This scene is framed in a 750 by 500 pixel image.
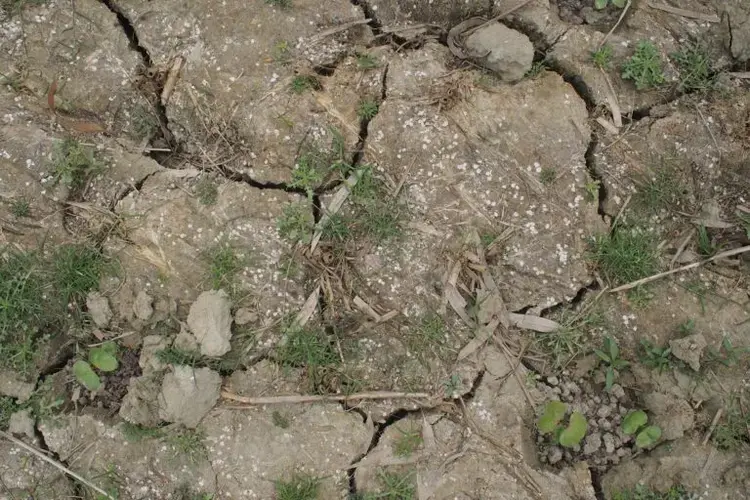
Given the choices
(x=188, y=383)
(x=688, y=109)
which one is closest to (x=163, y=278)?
(x=188, y=383)

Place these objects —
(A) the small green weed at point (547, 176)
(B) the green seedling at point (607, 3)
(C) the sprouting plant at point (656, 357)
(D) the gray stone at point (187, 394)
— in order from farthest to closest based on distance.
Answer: (B) the green seedling at point (607, 3)
(A) the small green weed at point (547, 176)
(C) the sprouting plant at point (656, 357)
(D) the gray stone at point (187, 394)

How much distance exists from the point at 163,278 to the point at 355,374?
108 centimetres

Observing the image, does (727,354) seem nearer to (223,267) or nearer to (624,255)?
(624,255)

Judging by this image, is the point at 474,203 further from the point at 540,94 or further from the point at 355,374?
the point at 355,374

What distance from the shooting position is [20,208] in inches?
142

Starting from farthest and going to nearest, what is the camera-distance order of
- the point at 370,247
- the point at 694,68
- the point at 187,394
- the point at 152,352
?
1. the point at 694,68
2. the point at 370,247
3. the point at 152,352
4. the point at 187,394

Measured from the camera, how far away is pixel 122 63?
3.73 metres

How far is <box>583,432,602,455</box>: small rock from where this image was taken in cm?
346

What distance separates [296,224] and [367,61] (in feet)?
3.03

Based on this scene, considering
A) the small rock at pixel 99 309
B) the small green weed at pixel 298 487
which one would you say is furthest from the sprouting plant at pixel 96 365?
the small green weed at pixel 298 487

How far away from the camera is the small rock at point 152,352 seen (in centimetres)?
346

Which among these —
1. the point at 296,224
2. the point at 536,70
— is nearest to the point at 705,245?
the point at 536,70

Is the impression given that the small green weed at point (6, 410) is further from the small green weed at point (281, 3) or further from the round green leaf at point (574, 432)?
the round green leaf at point (574, 432)

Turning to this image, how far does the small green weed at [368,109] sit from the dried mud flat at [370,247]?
0.01m
